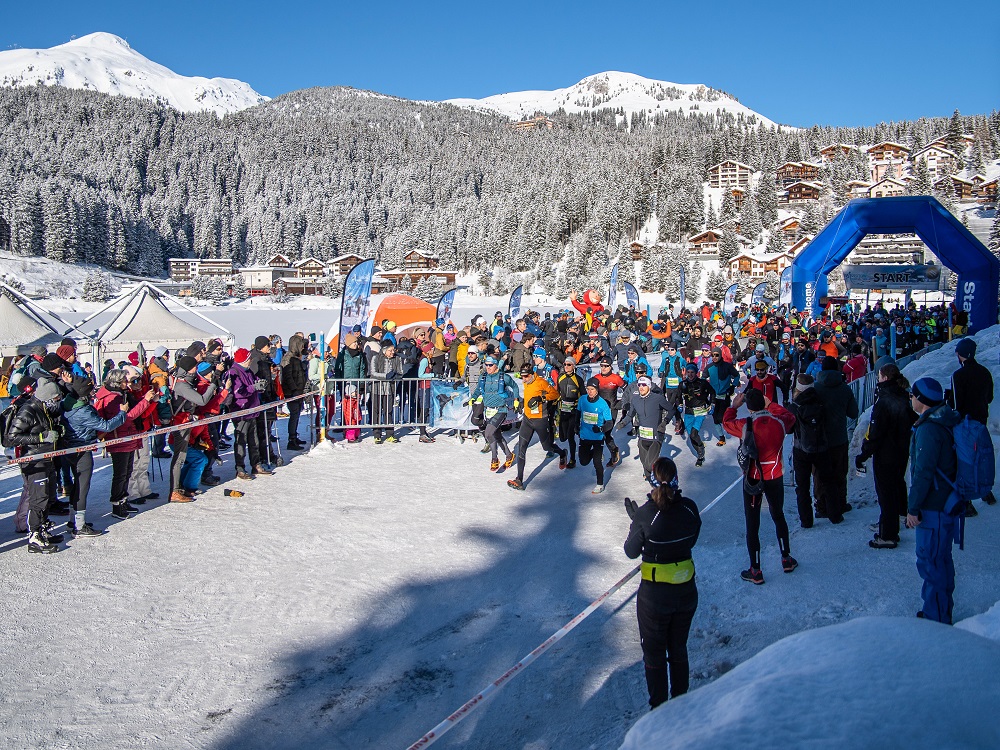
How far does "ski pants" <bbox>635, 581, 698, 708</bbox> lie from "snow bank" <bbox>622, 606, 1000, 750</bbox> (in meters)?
0.82

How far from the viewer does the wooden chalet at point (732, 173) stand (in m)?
89.9

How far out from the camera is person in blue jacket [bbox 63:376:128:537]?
247 inches

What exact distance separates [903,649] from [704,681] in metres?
1.92

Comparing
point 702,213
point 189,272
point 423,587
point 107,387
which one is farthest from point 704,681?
point 189,272

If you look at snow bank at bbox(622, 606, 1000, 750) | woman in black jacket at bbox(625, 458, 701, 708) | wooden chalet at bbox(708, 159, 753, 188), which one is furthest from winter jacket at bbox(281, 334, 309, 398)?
wooden chalet at bbox(708, 159, 753, 188)

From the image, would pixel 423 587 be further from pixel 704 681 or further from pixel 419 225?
pixel 419 225

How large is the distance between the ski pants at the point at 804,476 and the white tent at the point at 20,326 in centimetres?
1416

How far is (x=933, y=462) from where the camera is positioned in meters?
4.07

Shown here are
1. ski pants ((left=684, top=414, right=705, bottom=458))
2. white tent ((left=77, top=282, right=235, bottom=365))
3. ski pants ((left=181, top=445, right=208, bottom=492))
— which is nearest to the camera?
ski pants ((left=181, top=445, right=208, bottom=492))

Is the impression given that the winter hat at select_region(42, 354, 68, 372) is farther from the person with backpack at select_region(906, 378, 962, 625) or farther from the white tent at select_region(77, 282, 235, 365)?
the white tent at select_region(77, 282, 235, 365)

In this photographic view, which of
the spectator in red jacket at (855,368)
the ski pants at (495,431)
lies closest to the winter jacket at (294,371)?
the ski pants at (495,431)


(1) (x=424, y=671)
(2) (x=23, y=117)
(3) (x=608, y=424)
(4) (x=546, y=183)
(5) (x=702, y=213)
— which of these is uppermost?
(2) (x=23, y=117)

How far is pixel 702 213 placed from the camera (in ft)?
264

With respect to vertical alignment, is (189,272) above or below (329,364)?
above
